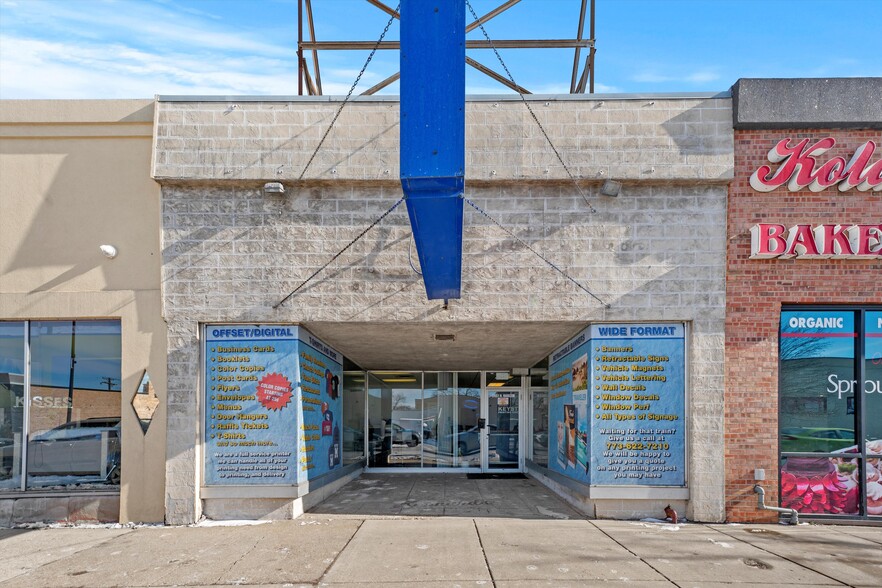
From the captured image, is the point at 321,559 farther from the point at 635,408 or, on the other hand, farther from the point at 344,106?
the point at 344,106

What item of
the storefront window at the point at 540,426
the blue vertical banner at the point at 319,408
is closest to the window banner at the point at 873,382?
the storefront window at the point at 540,426

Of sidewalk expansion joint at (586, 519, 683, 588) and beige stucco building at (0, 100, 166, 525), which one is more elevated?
beige stucco building at (0, 100, 166, 525)

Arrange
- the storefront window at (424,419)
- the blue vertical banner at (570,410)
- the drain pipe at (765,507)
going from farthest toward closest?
1. the storefront window at (424,419)
2. the blue vertical banner at (570,410)
3. the drain pipe at (765,507)

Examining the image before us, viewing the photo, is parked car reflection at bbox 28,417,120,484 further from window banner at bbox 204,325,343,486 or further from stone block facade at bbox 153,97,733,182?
stone block facade at bbox 153,97,733,182

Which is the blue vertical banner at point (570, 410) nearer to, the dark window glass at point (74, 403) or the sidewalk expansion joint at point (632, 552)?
the sidewalk expansion joint at point (632, 552)

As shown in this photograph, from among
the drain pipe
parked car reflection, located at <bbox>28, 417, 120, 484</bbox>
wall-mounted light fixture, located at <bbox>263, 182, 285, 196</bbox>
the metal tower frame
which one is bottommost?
the drain pipe

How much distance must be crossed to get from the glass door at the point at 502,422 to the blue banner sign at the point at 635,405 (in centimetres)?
684

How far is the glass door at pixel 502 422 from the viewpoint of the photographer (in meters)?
17.9

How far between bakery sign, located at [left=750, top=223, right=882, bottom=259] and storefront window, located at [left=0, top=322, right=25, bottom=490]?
37.4ft

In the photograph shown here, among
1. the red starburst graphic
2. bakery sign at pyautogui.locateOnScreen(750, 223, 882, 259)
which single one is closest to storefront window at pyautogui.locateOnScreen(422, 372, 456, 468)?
the red starburst graphic

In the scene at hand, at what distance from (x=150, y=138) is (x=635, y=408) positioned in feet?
27.9

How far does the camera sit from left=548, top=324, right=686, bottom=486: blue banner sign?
35.2ft

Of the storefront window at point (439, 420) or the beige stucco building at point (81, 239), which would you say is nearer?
the beige stucco building at point (81, 239)

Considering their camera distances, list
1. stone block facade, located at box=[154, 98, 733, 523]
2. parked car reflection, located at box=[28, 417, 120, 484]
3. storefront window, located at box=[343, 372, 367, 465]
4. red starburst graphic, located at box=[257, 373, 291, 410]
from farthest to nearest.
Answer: storefront window, located at box=[343, 372, 367, 465] → parked car reflection, located at box=[28, 417, 120, 484] → red starburst graphic, located at box=[257, 373, 291, 410] → stone block facade, located at box=[154, 98, 733, 523]
